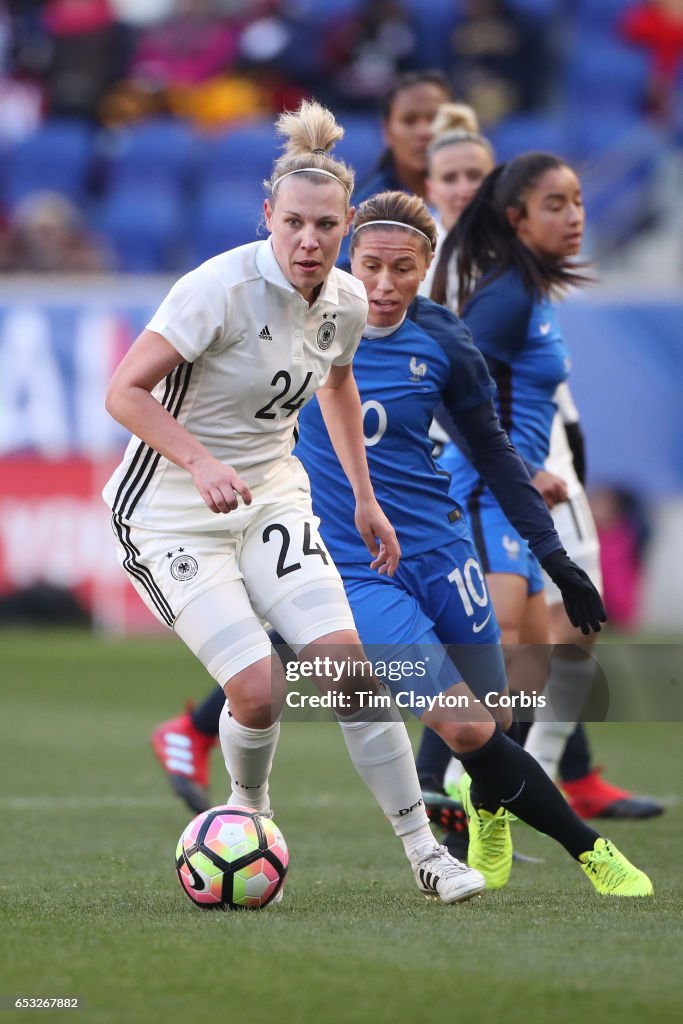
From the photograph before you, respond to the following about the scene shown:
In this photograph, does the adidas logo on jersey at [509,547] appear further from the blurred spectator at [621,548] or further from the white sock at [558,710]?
the blurred spectator at [621,548]

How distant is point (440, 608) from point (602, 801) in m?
2.12

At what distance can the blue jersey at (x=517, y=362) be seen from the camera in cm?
553

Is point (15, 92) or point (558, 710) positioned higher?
point (15, 92)

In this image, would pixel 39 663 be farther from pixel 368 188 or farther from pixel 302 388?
pixel 302 388

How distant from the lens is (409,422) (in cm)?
488

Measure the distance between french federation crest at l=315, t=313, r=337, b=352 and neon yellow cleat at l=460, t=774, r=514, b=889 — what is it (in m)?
1.33

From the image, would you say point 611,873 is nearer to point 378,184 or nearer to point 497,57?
point 378,184

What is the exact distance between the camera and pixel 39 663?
1237 cm

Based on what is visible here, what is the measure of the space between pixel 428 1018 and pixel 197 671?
9.09 meters

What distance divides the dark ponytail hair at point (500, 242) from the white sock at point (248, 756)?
1913 mm

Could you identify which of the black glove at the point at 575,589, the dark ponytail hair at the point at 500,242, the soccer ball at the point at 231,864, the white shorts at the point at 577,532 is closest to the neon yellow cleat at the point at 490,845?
the black glove at the point at 575,589

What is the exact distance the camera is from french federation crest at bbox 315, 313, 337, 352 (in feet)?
14.6

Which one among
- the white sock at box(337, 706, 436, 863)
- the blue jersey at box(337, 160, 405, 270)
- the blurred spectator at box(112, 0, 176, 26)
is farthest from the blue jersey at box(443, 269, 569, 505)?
the blurred spectator at box(112, 0, 176, 26)

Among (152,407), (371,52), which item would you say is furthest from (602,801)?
(371,52)
